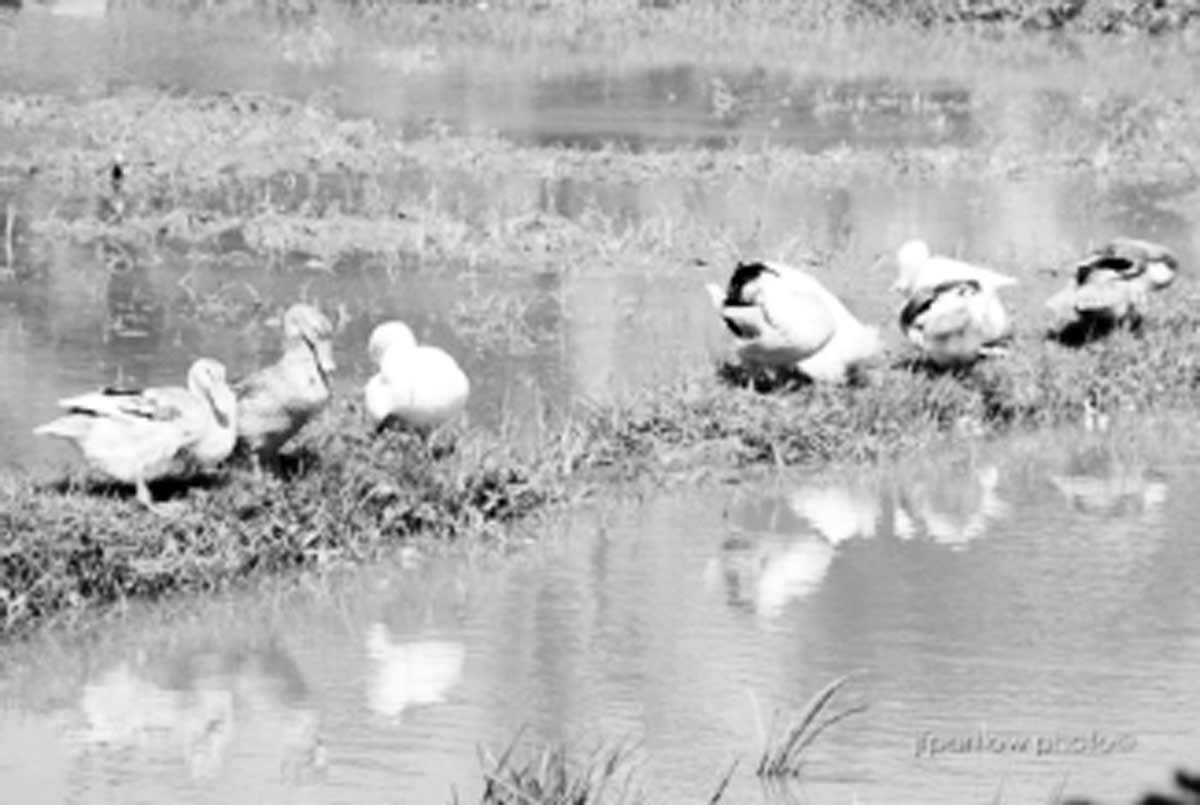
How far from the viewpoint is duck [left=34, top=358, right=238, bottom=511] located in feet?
27.0

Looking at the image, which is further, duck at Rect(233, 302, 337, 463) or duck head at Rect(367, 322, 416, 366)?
duck head at Rect(367, 322, 416, 366)

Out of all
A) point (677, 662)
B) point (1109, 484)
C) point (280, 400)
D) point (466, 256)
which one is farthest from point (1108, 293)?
point (677, 662)

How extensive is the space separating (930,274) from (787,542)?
2.80m

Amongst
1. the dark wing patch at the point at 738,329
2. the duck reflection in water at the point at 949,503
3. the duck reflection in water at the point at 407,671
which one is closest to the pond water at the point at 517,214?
the dark wing patch at the point at 738,329

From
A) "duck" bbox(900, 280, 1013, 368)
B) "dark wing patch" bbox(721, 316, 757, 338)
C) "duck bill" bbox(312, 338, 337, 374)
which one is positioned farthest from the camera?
"duck" bbox(900, 280, 1013, 368)

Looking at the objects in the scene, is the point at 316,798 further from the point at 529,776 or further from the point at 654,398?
the point at 654,398

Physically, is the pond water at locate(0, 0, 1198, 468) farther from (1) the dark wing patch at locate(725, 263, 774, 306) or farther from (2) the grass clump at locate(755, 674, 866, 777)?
(2) the grass clump at locate(755, 674, 866, 777)

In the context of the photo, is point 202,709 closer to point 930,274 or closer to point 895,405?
point 895,405

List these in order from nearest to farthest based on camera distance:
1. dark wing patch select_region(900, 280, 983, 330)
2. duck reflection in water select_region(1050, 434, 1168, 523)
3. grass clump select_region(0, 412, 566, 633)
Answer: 1. grass clump select_region(0, 412, 566, 633)
2. duck reflection in water select_region(1050, 434, 1168, 523)
3. dark wing patch select_region(900, 280, 983, 330)

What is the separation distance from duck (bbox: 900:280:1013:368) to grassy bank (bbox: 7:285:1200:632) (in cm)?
12

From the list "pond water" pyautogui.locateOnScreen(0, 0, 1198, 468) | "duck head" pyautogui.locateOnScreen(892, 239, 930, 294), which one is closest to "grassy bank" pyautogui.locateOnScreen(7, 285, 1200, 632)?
"duck head" pyautogui.locateOnScreen(892, 239, 930, 294)

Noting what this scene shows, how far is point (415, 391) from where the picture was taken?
9.30 metres

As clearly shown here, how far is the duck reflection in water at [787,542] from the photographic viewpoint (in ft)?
28.3

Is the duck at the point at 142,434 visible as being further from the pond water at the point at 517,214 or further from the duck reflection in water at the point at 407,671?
the pond water at the point at 517,214
